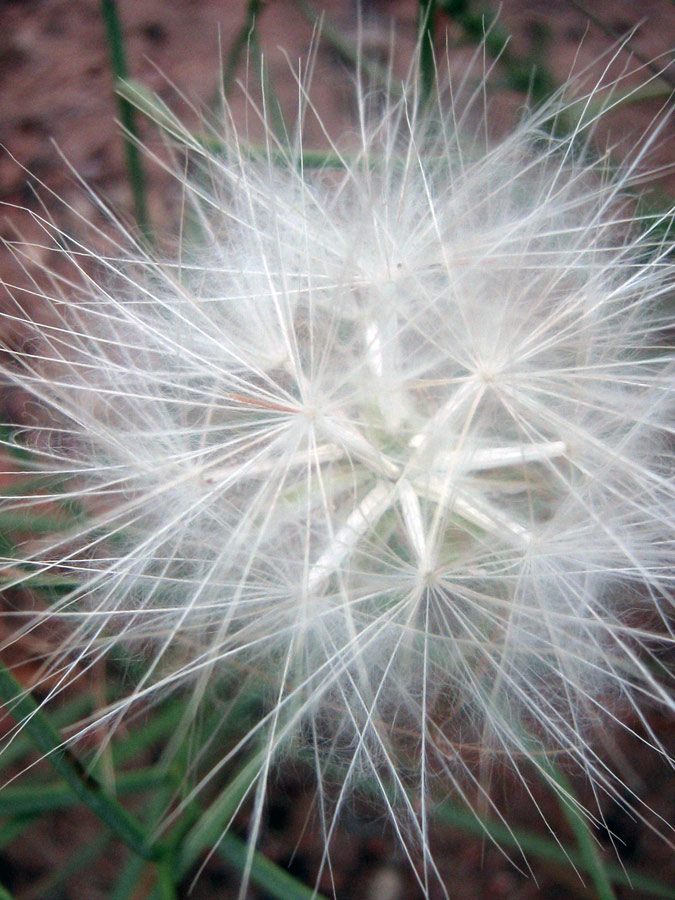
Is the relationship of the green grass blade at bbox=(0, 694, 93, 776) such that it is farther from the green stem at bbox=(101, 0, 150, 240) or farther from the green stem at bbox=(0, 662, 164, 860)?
the green stem at bbox=(101, 0, 150, 240)

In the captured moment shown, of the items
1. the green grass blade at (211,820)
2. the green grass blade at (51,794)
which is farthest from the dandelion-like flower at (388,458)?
the green grass blade at (51,794)

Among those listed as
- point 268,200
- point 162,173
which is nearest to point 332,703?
point 268,200

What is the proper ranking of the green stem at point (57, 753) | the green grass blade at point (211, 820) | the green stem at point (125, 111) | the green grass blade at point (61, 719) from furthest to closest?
the green grass blade at point (61, 719) → the green stem at point (125, 111) → the green grass blade at point (211, 820) → the green stem at point (57, 753)

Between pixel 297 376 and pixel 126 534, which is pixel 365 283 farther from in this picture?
pixel 126 534

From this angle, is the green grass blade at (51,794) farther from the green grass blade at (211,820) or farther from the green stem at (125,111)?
the green stem at (125,111)

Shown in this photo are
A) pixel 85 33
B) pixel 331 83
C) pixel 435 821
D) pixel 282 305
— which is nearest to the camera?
pixel 282 305

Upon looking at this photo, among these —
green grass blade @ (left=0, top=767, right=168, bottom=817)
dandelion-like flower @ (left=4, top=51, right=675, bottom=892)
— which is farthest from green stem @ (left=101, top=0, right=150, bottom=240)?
green grass blade @ (left=0, top=767, right=168, bottom=817)
